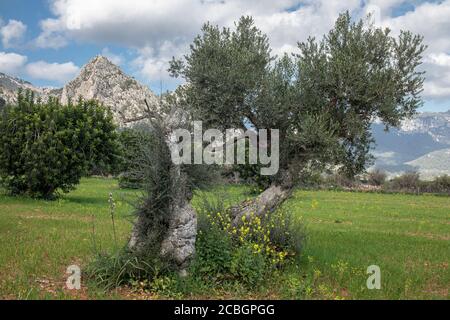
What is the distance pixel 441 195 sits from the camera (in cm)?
6412

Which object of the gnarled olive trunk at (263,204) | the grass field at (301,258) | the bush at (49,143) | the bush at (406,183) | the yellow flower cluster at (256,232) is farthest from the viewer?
the bush at (406,183)

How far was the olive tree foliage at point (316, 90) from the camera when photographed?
15.0 metres

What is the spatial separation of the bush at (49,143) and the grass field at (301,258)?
289 cm

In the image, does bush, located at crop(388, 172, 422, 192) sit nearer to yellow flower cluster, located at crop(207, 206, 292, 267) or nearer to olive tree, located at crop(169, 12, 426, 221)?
olive tree, located at crop(169, 12, 426, 221)

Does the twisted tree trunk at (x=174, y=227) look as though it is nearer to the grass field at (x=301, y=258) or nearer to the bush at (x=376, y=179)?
the grass field at (x=301, y=258)

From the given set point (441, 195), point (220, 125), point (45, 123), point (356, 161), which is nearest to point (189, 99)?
point (220, 125)

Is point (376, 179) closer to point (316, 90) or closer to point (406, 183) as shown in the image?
point (406, 183)

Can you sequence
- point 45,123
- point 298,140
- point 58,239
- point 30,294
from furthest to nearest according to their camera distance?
1. point 45,123
2. point 58,239
3. point 298,140
4. point 30,294

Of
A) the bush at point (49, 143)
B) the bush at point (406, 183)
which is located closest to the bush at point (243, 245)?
the bush at point (49, 143)

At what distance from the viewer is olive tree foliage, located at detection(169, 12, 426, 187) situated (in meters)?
15.0

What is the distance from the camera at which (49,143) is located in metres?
28.6

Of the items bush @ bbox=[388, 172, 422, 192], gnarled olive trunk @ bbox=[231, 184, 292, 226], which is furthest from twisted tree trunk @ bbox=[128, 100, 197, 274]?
bush @ bbox=[388, 172, 422, 192]

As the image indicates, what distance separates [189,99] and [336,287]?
8.54 meters
